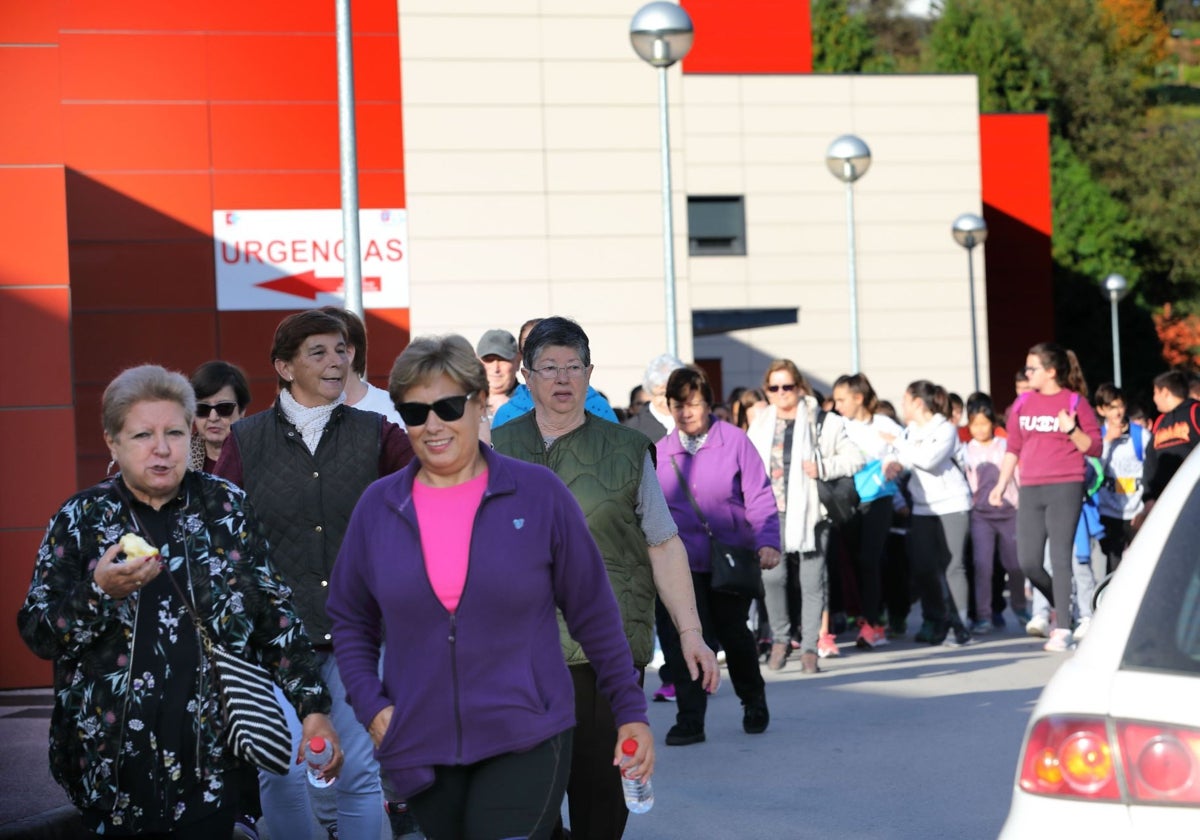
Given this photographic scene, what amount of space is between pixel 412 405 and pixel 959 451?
11016 millimetres

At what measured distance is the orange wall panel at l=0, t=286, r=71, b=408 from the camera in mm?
13531

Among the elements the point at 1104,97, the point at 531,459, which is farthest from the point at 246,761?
the point at 1104,97

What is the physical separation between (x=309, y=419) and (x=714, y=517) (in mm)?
4450

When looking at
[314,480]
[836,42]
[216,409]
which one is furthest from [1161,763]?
[836,42]

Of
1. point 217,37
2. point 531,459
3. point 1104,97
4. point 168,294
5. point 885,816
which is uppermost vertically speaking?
point 1104,97

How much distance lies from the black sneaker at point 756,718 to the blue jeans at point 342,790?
4296mm

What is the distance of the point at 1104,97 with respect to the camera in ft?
200

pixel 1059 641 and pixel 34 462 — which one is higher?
pixel 34 462

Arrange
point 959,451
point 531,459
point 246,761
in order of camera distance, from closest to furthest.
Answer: point 246,761 → point 531,459 → point 959,451

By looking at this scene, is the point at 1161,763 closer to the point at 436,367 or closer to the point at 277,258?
the point at 436,367

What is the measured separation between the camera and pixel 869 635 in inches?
579

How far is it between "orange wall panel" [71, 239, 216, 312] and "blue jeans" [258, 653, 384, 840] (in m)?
17.6

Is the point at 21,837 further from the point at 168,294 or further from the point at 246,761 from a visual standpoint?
the point at 168,294

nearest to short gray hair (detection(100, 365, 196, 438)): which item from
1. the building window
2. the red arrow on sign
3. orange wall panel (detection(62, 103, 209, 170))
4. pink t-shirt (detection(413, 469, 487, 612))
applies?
pink t-shirt (detection(413, 469, 487, 612))
